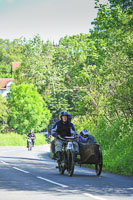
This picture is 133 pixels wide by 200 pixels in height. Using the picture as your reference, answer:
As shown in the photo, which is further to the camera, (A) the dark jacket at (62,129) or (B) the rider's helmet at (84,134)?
(B) the rider's helmet at (84,134)

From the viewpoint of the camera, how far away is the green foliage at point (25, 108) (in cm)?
7088

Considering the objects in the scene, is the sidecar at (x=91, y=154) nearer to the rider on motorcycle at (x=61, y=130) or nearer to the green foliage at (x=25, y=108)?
the rider on motorcycle at (x=61, y=130)

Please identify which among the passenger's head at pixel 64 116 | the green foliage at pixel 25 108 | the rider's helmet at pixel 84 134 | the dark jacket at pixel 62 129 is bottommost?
the rider's helmet at pixel 84 134

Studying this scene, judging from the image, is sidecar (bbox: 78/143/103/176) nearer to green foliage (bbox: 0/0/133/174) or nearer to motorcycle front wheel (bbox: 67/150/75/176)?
motorcycle front wheel (bbox: 67/150/75/176)

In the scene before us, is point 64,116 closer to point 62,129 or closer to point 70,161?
point 62,129

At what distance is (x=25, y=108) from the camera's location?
70.8 metres

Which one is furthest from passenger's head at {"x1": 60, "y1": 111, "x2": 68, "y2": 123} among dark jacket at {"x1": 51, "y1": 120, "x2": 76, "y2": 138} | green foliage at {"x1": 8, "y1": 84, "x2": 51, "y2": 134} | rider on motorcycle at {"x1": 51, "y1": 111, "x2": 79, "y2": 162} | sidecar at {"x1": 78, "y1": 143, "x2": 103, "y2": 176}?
green foliage at {"x1": 8, "y1": 84, "x2": 51, "y2": 134}

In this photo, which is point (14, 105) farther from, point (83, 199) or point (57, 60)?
point (83, 199)

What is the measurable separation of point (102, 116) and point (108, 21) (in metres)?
5.56

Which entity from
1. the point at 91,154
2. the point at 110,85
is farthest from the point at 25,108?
the point at 91,154

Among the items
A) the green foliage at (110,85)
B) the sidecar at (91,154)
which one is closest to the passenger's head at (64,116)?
the sidecar at (91,154)

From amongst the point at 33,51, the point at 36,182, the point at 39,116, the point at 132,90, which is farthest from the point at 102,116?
the point at 33,51

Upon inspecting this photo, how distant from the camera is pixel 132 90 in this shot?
18.6 metres

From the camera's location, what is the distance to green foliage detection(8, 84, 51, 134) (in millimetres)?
70875
